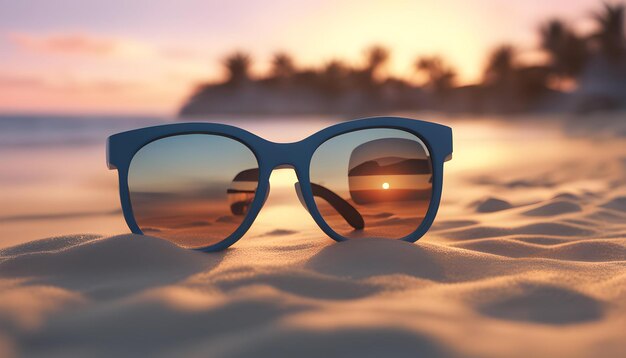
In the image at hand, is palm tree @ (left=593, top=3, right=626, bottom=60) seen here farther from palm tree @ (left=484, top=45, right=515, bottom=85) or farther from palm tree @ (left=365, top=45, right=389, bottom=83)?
palm tree @ (left=365, top=45, right=389, bottom=83)

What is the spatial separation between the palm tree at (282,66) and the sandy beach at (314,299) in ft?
146

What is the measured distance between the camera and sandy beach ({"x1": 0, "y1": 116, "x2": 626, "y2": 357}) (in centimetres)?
81

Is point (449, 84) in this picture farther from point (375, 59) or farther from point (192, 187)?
point (192, 187)

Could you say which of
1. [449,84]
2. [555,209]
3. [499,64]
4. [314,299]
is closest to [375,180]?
[314,299]

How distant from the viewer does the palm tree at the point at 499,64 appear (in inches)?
1224

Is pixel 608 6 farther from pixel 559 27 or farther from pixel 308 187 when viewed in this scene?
pixel 308 187

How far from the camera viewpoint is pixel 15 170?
4.75 metres

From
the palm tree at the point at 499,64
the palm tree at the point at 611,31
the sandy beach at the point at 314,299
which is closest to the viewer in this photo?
the sandy beach at the point at 314,299

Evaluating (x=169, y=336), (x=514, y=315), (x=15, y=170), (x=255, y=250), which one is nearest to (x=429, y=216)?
(x=255, y=250)

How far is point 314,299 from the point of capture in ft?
3.27

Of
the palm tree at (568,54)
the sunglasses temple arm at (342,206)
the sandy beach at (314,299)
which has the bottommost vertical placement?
the sandy beach at (314,299)

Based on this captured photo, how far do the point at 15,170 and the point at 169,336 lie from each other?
468 cm

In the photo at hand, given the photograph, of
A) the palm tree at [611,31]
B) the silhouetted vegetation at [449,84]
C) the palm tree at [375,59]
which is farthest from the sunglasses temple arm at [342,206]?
the palm tree at [375,59]

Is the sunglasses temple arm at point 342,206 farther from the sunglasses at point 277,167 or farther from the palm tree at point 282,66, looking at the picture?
the palm tree at point 282,66
